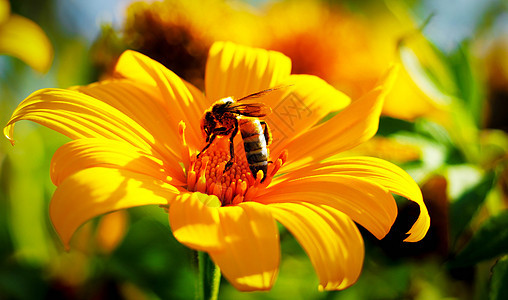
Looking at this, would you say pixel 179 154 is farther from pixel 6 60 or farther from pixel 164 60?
Answer: pixel 6 60

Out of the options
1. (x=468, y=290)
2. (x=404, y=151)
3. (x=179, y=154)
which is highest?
(x=179, y=154)

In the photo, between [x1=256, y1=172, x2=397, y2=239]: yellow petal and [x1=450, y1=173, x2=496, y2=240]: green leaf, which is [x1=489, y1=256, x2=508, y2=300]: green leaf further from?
[x1=256, y1=172, x2=397, y2=239]: yellow petal

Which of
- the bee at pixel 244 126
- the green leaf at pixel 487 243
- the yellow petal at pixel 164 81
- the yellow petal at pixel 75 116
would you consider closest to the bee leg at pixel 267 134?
the bee at pixel 244 126

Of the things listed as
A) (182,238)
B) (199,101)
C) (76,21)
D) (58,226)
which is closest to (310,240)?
(182,238)

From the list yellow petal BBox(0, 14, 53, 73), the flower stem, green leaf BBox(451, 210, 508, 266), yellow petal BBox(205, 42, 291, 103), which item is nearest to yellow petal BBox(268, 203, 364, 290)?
the flower stem

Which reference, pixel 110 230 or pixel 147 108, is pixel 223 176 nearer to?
pixel 147 108

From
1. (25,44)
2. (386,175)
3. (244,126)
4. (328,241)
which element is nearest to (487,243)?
(386,175)

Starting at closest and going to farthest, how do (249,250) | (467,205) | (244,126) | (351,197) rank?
(249,250) → (351,197) → (467,205) → (244,126)
